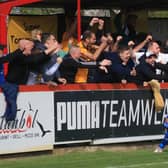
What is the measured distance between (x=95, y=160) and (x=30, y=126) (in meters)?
1.37

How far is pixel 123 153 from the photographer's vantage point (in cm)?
1259

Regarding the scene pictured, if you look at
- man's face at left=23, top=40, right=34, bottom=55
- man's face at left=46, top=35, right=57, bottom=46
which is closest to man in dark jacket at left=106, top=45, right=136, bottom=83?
man's face at left=46, top=35, right=57, bottom=46

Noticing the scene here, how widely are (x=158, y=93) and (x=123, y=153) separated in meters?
1.60

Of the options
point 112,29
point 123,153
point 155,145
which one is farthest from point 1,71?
point 112,29

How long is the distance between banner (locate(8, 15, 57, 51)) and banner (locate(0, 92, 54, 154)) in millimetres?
5380

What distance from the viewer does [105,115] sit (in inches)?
508

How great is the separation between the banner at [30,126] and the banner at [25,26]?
5380 mm

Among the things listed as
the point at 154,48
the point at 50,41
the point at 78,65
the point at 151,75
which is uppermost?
the point at 50,41

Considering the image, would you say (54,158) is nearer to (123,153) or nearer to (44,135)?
(44,135)

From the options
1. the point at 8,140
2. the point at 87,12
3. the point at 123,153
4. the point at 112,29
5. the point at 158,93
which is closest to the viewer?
the point at 8,140

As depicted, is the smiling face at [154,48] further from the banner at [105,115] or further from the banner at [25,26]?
the banner at [25,26]

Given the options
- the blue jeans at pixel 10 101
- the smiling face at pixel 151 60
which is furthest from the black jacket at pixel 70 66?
Answer: the blue jeans at pixel 10 101

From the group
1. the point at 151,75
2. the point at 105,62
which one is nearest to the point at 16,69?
the point at 105,62

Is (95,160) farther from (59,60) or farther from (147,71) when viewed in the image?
(147,71)
